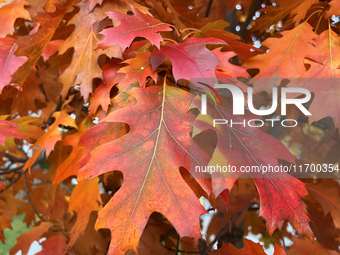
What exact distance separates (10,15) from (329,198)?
861 millimetres

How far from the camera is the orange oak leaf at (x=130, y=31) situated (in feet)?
1.45

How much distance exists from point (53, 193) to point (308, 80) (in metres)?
0.68

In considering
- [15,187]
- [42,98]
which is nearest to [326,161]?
[42,98]

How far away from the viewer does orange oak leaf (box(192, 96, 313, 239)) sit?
0.41 meters

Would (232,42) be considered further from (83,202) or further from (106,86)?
(83,202)

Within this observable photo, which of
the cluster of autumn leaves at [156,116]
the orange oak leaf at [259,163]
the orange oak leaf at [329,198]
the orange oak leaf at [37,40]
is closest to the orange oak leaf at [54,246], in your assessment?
the cluster of autumn leaves at [156,116]

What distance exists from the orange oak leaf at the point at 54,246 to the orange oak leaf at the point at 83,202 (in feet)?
0.71

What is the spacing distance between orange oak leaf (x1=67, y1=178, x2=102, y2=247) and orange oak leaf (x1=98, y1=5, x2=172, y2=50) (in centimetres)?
30

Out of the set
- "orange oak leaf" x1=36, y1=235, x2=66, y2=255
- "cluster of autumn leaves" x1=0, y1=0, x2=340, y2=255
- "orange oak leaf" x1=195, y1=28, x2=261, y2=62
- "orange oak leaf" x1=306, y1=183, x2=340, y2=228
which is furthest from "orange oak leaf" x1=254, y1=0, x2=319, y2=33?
"orange oak leaf" x1=36, y1=235, x2=66, y2=255

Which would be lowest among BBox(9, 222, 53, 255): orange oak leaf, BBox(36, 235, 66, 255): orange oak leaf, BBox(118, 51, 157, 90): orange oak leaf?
BBox(9, 222, 53, 255): orange oak leaf

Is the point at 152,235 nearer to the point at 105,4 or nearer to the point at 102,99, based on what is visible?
the point at 102,99

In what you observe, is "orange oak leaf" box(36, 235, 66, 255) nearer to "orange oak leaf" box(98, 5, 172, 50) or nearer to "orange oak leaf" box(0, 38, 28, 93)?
"orange oak leaf" box(0, 38, 28, 93)

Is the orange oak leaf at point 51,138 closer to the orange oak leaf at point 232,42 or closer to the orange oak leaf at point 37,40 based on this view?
the orange oak leaf at point 37,40

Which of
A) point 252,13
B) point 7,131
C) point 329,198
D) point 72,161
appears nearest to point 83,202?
point 72,161
